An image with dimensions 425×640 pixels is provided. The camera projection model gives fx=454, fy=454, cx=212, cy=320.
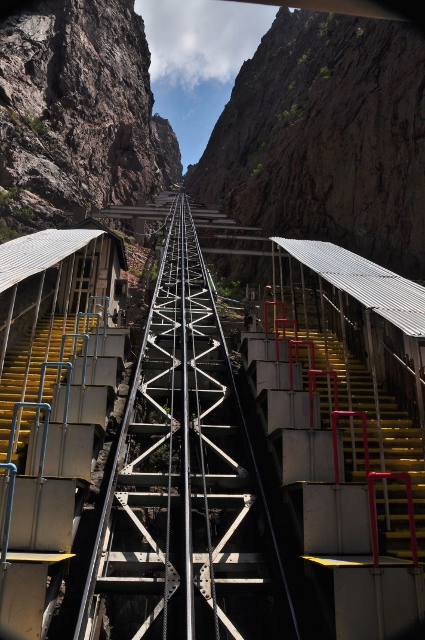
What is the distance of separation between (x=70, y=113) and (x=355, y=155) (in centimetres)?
2243

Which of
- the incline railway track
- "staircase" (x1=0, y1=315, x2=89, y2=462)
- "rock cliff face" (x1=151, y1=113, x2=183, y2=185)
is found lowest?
the incline railway track

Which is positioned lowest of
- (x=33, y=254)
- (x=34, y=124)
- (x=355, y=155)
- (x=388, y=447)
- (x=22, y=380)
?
(x=388, y=447)

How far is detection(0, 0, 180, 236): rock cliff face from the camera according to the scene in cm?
2652

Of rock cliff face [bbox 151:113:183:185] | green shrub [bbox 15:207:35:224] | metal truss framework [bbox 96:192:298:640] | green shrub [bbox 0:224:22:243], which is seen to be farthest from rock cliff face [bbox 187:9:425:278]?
rock cliff face [bbox 151:113:183:185]

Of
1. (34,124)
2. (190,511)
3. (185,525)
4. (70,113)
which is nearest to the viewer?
(185,525)

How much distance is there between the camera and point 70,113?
32.1m

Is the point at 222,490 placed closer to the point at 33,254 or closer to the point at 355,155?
the point at 33,254

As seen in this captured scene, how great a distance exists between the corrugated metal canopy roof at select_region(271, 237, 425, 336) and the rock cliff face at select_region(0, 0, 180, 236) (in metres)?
19.7

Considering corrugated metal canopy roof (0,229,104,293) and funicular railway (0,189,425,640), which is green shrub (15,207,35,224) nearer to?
corrugated metal canopy roof (0,229,104,293)

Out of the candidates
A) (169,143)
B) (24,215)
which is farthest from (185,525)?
(169,143)

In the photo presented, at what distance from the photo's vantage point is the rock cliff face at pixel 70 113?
26.5 metres

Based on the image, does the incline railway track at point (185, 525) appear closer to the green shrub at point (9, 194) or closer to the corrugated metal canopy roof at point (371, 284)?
the corrugated metal canopy roof at point (371, 284)

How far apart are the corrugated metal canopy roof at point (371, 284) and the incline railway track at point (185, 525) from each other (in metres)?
2.34

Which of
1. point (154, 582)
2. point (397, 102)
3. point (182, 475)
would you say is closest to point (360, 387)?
point (182, 475)
